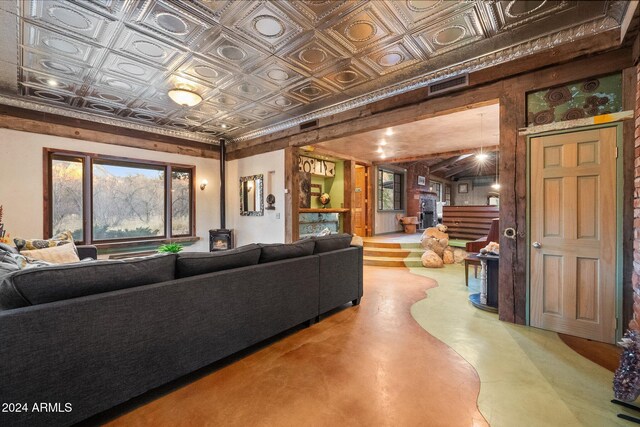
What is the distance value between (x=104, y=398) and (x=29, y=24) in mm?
3398

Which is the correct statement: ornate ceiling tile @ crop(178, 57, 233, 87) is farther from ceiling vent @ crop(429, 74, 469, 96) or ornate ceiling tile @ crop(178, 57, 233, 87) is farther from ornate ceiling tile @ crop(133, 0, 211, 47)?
ceiling vent @ crop(429, 74, 469, 96)

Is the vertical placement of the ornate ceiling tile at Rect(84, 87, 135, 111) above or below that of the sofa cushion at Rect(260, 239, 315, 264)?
above

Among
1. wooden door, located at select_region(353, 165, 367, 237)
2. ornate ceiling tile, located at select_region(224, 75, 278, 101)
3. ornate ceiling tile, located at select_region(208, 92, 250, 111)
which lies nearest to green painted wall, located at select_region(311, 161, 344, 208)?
wooden door, located at select_region(353, 165, 367, 237)

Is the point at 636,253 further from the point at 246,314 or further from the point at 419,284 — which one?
the point at 246,314

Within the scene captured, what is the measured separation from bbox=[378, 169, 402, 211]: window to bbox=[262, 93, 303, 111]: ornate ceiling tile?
16.3 feet

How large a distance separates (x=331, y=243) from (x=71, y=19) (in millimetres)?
3359

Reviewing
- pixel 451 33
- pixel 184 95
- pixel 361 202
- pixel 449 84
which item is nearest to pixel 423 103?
pixel 449 84

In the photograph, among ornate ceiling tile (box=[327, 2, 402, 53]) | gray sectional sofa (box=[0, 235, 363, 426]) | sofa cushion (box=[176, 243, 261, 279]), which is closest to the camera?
gray sectional sofa (box=[0, 235, 363, 426])

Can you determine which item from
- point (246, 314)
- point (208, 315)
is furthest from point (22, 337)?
point (246, 314)

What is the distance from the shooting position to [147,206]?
565cm

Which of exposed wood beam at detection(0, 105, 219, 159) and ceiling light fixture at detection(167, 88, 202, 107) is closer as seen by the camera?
ceiling light fixture at detection(167, 88, 202, 107)

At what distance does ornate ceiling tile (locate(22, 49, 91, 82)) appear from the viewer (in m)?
3.16

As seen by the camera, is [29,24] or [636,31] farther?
[29,24]

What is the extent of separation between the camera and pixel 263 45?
9.58 feet
